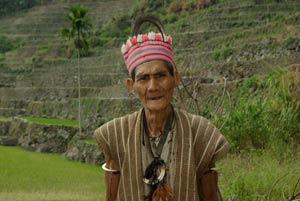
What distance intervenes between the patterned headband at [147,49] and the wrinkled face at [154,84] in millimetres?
27

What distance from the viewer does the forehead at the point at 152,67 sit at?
2490 millimetres

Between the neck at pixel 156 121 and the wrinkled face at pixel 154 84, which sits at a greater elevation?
the wrinkled face at pixel 154 84

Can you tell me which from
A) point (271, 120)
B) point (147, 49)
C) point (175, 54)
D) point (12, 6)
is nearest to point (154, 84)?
point (147, 49)

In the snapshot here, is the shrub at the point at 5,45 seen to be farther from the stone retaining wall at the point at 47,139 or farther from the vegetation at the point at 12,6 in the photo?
the stone retaining wall at the point at 47,139

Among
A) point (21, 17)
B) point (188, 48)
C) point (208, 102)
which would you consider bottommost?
point (208, 102)

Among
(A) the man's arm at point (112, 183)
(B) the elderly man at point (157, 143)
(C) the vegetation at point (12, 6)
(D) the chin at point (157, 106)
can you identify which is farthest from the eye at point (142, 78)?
(C) the vegetation at point (12, 6)

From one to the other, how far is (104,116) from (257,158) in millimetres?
13721

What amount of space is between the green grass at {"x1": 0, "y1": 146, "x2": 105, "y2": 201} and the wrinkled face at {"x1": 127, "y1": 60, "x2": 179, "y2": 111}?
7.62 metres

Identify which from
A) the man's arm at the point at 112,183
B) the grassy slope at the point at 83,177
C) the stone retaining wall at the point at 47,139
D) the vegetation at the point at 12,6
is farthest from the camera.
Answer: the vegetation at the point at 12,6

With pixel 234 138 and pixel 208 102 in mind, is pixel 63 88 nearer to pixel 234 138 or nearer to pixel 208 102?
pixel 208 102

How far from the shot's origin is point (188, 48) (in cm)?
2412

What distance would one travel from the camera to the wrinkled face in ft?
8.16

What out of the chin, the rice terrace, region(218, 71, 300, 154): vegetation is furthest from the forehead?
region(218, 71, 300, 154): vegetation

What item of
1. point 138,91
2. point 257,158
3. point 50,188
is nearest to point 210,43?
point 50,188
